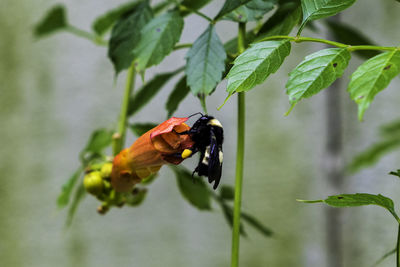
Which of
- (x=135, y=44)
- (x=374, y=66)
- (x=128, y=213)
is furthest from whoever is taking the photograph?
(x=128, y=213)

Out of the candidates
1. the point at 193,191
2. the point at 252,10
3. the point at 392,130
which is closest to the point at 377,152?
the point at 392,130

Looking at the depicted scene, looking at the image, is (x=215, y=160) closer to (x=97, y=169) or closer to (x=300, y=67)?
(x=300, y=67)

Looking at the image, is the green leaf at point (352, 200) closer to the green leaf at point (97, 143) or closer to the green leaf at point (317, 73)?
the green leaf at point (317, 73)

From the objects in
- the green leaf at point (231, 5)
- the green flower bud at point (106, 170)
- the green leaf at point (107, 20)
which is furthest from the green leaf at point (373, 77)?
the green leaf at point (107, 20)

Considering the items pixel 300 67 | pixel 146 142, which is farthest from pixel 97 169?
pixel 300 67

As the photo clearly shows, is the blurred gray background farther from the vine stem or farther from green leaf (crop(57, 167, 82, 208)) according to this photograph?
the vine stem

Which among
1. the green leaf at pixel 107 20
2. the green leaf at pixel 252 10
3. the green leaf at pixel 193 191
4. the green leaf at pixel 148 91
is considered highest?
the green leaf at pixel 252 10
